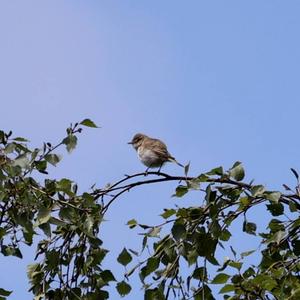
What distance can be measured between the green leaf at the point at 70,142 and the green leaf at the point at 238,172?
28.3 inches

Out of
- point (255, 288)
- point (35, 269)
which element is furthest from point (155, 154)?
point (255, 288)

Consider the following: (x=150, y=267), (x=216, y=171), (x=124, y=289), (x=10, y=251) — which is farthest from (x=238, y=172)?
(x=10, y=251)

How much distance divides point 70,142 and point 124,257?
578 millimetres

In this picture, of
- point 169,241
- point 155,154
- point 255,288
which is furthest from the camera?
point 155,154

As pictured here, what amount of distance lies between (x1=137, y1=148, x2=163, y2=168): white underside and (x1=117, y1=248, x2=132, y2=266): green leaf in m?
4.85

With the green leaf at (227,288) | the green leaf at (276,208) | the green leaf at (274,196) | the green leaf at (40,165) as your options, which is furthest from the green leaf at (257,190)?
the green leaf at (40,165)

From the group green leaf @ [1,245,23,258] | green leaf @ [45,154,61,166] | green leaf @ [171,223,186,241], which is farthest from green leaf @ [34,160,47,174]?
green leaf @ [171,223,186,241]

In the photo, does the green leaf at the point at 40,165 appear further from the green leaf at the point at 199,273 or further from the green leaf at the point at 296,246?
the green leaf at the point at 296,246

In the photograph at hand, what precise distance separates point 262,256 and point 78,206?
2.93ft

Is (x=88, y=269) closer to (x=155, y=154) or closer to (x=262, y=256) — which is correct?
(x=262, y=256)

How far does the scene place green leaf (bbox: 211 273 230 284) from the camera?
4020 millimetres

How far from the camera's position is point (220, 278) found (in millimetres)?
4023

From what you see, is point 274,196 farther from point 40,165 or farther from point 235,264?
point 40,165

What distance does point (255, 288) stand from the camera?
3963 mm
